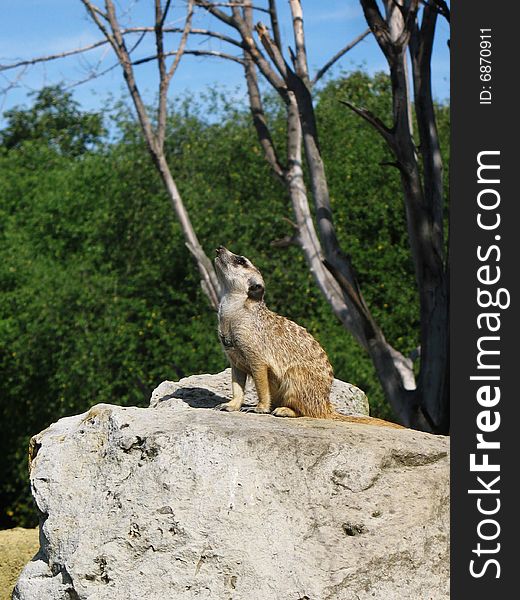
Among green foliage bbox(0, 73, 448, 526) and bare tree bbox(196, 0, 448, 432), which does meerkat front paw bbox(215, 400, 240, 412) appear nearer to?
bare tree bbox(196, 0, 448, 432)

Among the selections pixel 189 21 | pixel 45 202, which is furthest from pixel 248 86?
pixel 45 202

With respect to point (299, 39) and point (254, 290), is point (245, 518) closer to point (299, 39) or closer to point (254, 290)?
point (254, 290)

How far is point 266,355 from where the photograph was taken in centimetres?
484

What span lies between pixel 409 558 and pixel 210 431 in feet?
3.05

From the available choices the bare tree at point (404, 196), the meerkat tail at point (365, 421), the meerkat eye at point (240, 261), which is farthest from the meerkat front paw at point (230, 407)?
the bare tree at point (404, 196)

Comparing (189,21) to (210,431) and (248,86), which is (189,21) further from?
(210,431)

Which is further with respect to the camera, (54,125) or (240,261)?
(54,125)

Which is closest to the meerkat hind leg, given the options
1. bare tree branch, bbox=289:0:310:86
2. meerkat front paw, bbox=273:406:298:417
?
meerkat front paw, bbox=273:406:298:417

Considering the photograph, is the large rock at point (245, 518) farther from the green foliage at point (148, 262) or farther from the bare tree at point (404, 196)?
the green foliage at point (148, 262)

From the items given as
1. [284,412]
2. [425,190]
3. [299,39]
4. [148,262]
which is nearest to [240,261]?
[284,412]

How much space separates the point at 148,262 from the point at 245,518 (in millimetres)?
8016

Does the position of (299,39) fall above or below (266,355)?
above

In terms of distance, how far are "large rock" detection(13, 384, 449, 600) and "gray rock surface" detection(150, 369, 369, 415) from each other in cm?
102

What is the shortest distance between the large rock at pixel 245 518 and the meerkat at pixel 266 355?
0.57 meters
